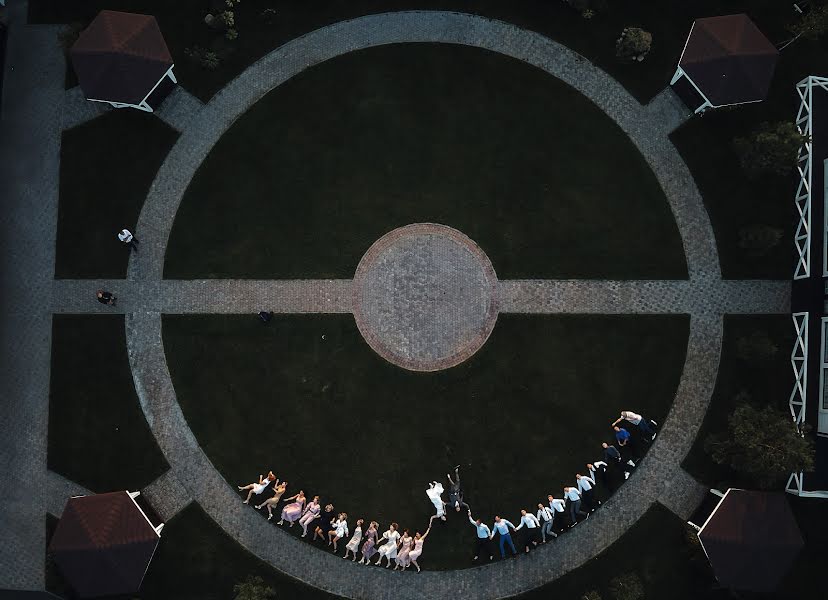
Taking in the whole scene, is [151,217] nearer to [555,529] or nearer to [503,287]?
[503,287]

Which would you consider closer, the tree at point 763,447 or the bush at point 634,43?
the tree at point 763,447

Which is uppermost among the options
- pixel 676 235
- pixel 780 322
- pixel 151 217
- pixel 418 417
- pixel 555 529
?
pixel 151 217

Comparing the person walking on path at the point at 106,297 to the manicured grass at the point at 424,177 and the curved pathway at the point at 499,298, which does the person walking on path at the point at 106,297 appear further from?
the manicured grass at the point at 424,177

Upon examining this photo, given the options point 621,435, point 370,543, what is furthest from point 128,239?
point 621,435

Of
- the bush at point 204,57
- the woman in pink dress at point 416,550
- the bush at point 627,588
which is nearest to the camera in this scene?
the bush at point 627,588

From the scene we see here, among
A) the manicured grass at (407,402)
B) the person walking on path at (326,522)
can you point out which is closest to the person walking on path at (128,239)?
the manicured grass at (407,402)

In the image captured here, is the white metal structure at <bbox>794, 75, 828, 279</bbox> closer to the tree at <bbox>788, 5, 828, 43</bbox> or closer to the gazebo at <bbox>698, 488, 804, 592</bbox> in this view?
the tree at <bbox>788, 5, 828, 43</bbox>

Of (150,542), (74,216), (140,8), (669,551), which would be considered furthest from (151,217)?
(669,551)

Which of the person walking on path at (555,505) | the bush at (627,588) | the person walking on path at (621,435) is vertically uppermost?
the person walking on path at (621,435)
